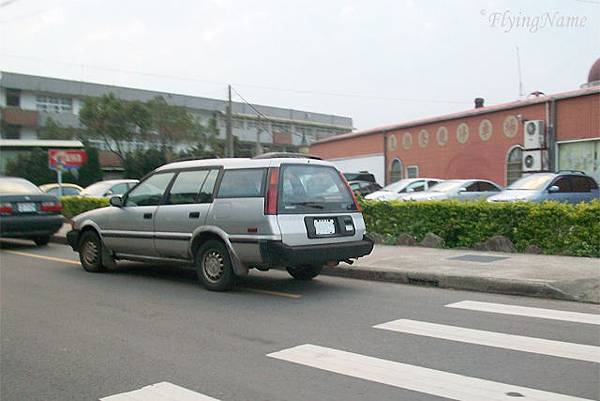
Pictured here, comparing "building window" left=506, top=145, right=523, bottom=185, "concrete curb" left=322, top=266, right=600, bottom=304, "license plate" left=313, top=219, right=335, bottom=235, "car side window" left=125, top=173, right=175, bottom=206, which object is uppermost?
"building window" left=506, top=145, right=523, bottom=185

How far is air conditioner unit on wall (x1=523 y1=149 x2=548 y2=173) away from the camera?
2143cm

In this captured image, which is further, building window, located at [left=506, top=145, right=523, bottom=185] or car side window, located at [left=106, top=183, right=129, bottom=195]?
building window, located at [left=506, top=145, right=523, bottom=185]

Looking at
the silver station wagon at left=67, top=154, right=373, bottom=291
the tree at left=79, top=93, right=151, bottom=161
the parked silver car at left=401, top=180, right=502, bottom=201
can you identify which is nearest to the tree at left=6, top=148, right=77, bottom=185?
the tree at left=79, top=93, right=151, bottom=161

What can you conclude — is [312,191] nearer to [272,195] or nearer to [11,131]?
[272,195]

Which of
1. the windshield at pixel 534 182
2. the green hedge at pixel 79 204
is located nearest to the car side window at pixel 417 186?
the windshield at pixel 534 182

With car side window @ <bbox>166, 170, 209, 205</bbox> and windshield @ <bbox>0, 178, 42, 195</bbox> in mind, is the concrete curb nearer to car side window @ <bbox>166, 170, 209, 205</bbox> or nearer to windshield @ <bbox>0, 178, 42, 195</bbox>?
car side window @ <bbox>166, 170, 209, 205</bbox>

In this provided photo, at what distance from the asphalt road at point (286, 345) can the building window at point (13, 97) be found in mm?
47864

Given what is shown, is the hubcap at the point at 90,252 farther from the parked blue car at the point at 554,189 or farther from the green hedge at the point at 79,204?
the parked blue car at the point at 554,189

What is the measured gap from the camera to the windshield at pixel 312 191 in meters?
7.46

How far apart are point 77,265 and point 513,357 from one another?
8.20 meters

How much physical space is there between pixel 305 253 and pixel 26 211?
8340 millimetres

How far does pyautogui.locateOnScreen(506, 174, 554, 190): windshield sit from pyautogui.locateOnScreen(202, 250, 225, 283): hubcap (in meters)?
9.57

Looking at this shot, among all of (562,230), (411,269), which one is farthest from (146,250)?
(562,230)

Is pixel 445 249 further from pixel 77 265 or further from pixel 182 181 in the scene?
pixel 77 265
